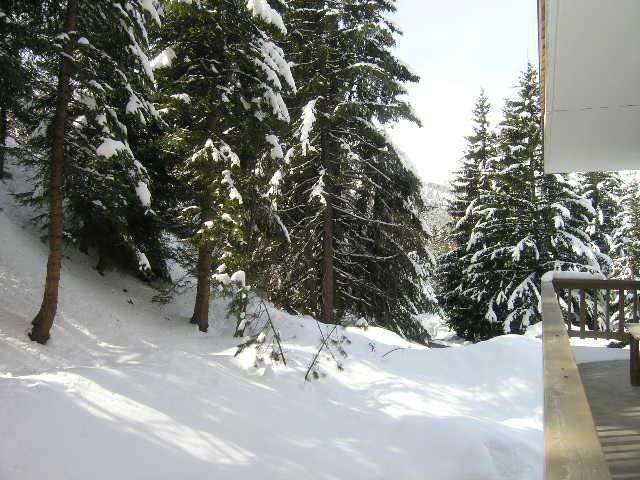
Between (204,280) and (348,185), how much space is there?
494 cm

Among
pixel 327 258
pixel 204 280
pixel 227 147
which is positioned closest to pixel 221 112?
pixel 227 147

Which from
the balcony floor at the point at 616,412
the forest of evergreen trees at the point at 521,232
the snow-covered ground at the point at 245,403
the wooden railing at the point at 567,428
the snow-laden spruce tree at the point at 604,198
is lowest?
the snow-covered ground at the point at 245,403

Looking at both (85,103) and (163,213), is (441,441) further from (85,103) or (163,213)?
(163,213)

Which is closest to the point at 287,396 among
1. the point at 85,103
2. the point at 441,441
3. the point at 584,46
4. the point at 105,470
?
the point at 441,441

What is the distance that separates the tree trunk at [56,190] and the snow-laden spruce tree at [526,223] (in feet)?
41.4

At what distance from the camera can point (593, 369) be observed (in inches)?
205

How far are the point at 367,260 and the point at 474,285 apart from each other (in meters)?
7.31

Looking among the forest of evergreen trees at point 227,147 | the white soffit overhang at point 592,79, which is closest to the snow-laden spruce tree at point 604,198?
the forest of evergreen trees at point 227,147

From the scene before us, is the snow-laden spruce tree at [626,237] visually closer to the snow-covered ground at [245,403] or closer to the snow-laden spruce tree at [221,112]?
the snow-covered ground at [245,403]

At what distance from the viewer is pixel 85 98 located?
7500 mm

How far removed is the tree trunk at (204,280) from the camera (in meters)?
9.36

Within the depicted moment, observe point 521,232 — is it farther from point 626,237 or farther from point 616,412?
point 626,237

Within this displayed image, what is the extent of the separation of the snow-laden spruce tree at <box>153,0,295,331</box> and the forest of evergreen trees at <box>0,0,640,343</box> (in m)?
0.04

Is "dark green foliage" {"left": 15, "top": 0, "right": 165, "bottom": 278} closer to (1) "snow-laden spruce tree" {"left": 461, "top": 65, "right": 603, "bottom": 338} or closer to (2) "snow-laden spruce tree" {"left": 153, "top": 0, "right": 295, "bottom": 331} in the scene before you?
(2) "snow-laden spruce tree" {"left": 153, "top": 0, "right": 295, "bottom": 331}
